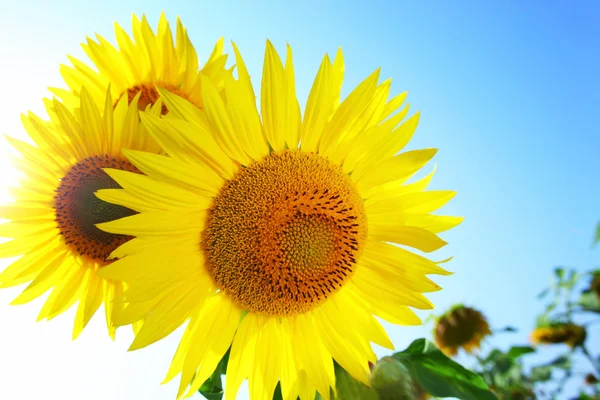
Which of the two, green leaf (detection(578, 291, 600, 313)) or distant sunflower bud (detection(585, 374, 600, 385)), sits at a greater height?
green leaf (detection(578, 291, 600, 313))

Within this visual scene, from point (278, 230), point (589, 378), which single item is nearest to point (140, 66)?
point (278, 230)

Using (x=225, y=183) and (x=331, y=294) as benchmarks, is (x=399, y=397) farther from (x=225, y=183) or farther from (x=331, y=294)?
(x=225, y=183)

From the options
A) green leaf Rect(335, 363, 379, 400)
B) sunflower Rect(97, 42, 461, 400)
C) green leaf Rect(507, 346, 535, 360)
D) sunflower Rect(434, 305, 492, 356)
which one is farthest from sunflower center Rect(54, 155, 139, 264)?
sunflower Rect(434, 305, 492, 356)

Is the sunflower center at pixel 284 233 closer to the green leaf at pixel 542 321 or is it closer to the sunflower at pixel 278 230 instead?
the sunflower at pixel 278 230

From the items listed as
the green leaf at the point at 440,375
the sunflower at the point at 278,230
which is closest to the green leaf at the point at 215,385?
the sunflower at the point at 278,230

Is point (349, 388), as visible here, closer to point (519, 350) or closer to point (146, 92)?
point (146, 92)

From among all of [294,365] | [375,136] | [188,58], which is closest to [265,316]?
[294,365]

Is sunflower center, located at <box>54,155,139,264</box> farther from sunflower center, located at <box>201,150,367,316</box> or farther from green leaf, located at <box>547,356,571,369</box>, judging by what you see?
green leaf, located at <box>547,356,571,369</box>
